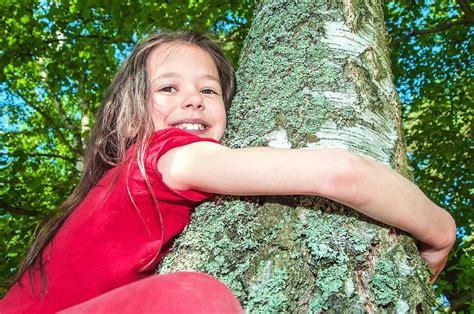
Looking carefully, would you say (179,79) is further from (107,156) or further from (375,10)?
(375,10)

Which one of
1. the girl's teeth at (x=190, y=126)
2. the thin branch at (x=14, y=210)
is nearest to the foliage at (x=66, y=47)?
the thin branch at (x=14, y=210)

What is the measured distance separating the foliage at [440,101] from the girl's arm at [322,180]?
4654 mm

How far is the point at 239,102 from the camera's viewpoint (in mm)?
1709

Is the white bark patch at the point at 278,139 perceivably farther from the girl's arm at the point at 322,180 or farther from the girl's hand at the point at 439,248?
the girl's hand at the point at 439,248

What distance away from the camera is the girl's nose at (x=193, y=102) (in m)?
1.85

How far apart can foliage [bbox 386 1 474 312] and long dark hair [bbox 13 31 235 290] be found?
14.2ft

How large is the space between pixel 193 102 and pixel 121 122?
1.09 ft

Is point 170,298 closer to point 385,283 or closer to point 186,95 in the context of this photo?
point 385,283

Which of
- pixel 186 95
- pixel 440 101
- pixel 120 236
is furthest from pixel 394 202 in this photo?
pixel 440 101

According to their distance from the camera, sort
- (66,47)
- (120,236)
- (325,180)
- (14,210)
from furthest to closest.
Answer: (66,47) → (14,210) → (120,236) → (325,180)

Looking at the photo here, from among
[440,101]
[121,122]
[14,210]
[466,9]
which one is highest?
[466,9]

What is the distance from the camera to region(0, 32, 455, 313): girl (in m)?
1.20

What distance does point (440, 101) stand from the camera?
273 inches

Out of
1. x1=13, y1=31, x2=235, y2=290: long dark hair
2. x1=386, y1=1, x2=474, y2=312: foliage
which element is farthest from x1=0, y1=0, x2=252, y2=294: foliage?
x1=13, y1=31, x2=235, y2=290: long dark hair
